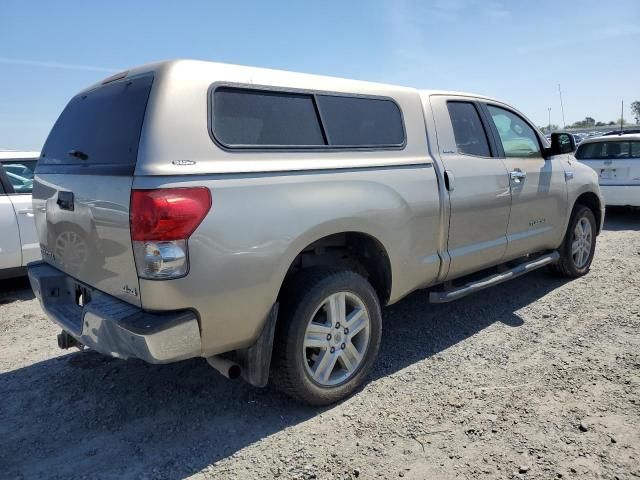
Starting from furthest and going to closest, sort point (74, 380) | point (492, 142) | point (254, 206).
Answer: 1. point (492, 142)
2. point (74, 380)
3. point (254, 206)

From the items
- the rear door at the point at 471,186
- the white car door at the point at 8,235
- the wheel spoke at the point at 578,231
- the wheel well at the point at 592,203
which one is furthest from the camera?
the wheel well at the point at 592,203

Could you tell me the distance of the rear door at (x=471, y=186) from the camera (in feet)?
→ 12.3

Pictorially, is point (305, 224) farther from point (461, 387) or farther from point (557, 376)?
point (557, 376)

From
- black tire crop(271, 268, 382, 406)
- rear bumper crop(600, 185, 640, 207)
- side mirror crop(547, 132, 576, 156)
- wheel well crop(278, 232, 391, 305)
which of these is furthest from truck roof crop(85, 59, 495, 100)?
rear bumper crop(600, 185, 640, 207)

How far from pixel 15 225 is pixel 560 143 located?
5.71 metres

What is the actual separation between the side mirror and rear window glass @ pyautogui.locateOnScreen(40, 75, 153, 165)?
391 cm

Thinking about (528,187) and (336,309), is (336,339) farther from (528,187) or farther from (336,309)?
(528,187)

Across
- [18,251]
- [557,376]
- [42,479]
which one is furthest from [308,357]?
[18,251]

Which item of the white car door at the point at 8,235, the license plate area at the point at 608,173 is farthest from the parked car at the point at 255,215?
the license plate area at the point at 608,173

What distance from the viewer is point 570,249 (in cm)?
532

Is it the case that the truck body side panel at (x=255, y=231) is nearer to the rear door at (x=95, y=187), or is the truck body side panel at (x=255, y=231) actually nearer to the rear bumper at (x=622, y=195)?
the rear door at (x=95, y=187)

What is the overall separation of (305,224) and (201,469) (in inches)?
54.5

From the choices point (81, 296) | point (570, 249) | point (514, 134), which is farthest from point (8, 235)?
point (570, 249)

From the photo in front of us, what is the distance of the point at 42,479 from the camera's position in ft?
8.09
